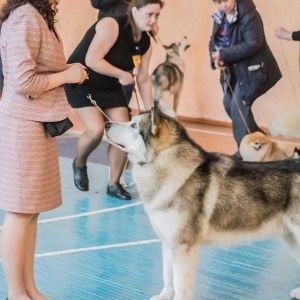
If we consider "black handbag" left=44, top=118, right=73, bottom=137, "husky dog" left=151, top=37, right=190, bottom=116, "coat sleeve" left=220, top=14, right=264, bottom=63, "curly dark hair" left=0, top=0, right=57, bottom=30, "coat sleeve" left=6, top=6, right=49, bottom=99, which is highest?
"curly dark hair" left=0, top=0, right=57, bottom=30

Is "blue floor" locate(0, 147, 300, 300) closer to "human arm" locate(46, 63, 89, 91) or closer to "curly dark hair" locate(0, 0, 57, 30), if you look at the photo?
"human arm" locate(46, 63, 89, 91)

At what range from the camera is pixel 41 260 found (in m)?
3.49

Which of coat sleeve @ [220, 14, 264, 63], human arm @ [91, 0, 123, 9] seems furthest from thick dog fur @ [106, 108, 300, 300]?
coat sleeve @ [220, 14, 264, 63]

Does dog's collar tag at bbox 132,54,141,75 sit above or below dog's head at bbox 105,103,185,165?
below

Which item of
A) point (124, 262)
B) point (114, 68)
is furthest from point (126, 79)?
point (124, 262)

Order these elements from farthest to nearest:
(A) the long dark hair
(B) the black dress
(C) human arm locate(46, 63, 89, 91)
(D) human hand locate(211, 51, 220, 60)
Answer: (D) human hand locate(211, 51, 220, 60)
(B) the black dress
(A) the long dark hair
(C) human arm locate(46, 63, 89, 91)

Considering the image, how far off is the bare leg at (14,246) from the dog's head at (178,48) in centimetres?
647

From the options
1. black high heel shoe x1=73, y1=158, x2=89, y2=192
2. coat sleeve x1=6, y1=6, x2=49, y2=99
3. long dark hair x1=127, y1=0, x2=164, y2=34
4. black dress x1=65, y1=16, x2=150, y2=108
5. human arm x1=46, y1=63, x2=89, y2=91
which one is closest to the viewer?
coat sleeve x1=6, y1=6, x2=49, y2=99

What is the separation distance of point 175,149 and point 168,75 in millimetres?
6059

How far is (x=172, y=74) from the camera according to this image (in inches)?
343

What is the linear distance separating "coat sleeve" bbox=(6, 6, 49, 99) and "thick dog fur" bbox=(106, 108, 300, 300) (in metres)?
0.55

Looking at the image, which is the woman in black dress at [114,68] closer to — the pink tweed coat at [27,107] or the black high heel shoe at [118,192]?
the black high heel shoe at [118,192]

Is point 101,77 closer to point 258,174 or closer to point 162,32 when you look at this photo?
point 258,174

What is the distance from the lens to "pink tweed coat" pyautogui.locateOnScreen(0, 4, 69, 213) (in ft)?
7.95
